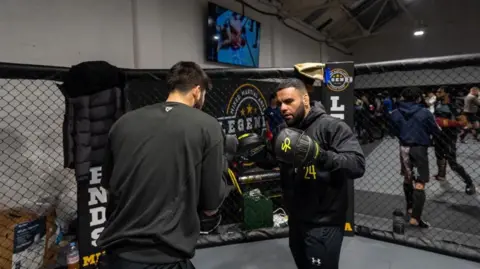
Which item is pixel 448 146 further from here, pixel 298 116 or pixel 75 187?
pixel 75 187

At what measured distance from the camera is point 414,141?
9.80ft

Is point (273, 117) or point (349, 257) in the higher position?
point (273, 117)

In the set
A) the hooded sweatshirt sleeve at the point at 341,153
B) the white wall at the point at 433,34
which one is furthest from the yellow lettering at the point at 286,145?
the white wall at the point at 433,34

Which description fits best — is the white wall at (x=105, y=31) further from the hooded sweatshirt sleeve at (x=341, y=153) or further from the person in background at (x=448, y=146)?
the person in background at (x=448, y=146)

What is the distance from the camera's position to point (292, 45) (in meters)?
7.02

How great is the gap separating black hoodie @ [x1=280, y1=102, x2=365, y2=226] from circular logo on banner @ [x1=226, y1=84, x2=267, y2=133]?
2.39m

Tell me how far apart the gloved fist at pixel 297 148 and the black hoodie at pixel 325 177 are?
7 cm

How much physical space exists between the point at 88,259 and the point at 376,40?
37.7ft

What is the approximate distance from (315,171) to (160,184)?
2.37ft

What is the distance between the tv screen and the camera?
176 inches

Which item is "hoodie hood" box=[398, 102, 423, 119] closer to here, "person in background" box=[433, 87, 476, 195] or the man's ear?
"person in background" box=[433, 87, 476, 195]

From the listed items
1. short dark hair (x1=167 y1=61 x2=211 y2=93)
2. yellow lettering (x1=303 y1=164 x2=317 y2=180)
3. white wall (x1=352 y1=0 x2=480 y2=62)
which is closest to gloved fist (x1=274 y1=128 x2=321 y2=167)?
yellow lettering (x1=303 y1=164 x2=317 y2=180)

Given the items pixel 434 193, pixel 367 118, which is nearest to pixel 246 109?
pixel 434 193

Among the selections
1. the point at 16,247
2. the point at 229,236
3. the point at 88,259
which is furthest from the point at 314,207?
the point at 16,247
